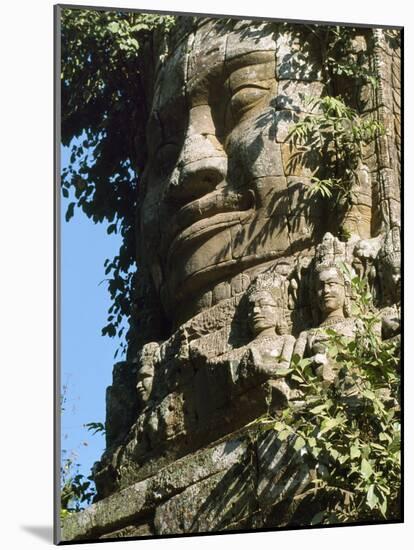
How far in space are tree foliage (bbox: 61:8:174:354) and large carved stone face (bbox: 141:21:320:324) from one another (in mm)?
156

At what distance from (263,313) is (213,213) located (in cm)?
89

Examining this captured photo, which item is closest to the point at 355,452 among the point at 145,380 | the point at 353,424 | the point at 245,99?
the point at 353,424

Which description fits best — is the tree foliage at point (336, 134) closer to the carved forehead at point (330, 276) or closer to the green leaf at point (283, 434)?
the carved forehead at point (330, 276)

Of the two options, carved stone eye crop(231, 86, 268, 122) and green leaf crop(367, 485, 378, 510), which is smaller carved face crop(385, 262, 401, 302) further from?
carved stone eye crop(231, 86, 268, 122)

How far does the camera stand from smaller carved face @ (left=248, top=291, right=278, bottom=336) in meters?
13.5

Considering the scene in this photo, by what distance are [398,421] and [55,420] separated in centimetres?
217

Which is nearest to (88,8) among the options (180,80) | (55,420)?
(180,80)

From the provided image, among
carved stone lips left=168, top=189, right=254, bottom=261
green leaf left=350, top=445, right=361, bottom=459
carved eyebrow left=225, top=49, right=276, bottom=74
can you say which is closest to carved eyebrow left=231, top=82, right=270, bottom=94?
carved eyebrow left=225, top=49, right=276, bottom=74

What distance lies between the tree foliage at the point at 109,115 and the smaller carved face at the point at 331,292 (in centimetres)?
136

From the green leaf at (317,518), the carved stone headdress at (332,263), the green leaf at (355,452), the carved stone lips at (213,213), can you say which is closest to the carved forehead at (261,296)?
the carved stone headdress at (332,263)

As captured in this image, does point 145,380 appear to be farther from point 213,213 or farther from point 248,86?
point 248,86

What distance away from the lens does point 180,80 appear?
14.4 metres

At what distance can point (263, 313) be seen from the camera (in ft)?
44.4

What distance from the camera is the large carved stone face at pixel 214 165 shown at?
13.9 m
